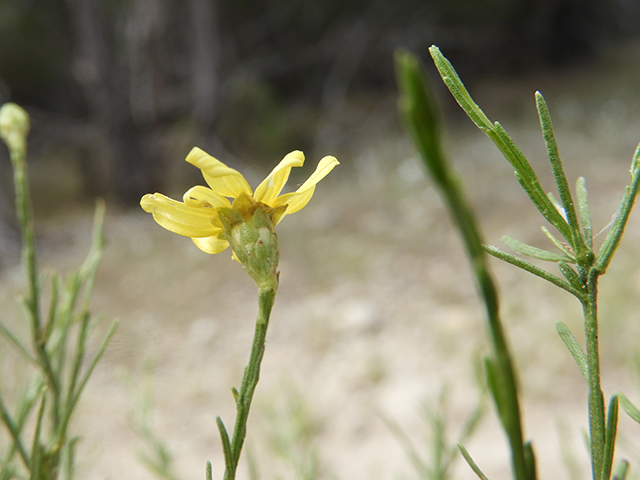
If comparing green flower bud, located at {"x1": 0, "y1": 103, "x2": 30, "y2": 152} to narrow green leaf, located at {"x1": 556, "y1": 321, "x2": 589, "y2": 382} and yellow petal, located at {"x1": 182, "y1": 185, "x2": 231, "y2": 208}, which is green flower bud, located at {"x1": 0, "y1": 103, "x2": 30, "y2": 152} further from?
narrow green leaf, located at {"x1": 556, "y1": 321, "x2": 589, "y2": 382}

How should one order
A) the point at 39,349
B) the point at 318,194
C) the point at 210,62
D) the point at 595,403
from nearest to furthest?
the point at 595,403 < the point at 39,349 < the point at 318,194 < the point at 210,62

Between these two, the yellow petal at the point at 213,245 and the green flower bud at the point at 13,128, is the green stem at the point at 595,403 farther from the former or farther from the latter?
the green flower bud at the point at 13,128

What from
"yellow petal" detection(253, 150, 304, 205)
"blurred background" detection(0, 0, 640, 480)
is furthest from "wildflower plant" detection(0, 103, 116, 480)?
"blurred background" detection(0, 0, 640, 480)

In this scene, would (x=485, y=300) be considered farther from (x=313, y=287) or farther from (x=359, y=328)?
(x=313, y=287)

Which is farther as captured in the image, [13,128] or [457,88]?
[13,128]

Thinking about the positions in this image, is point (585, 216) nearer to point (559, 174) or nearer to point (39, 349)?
point (559, 174)

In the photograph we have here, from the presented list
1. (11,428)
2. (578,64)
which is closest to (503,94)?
(578,64)

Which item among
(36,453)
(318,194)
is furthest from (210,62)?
(36,453)
